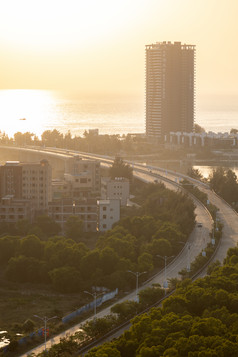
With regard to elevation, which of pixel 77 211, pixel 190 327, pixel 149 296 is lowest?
pixel 149 296

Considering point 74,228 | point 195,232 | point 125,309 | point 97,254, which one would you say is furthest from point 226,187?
point 125,309

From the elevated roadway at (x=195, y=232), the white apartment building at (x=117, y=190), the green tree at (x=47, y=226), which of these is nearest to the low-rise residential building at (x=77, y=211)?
the green tree at (x=47, y=226)

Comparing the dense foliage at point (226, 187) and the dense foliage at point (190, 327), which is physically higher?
the dense foliage at point (226, 187)

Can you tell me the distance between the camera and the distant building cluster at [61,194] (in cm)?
4169

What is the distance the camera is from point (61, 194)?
158 ft

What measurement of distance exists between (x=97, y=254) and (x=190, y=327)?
9692mm

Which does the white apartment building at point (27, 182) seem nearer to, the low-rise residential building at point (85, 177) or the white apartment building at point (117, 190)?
the white apartment building at point (117, 190)

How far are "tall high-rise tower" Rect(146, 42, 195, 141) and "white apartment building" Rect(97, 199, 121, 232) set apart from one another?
168ft

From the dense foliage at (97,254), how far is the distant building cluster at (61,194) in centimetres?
189

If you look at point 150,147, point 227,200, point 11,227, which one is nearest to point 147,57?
point 150,147

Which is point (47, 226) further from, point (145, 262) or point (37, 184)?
point (145, 262)

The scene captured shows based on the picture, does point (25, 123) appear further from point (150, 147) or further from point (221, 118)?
point (150, 147)

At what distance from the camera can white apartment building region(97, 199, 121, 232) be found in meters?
41.7

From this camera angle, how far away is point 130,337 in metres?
22.9
